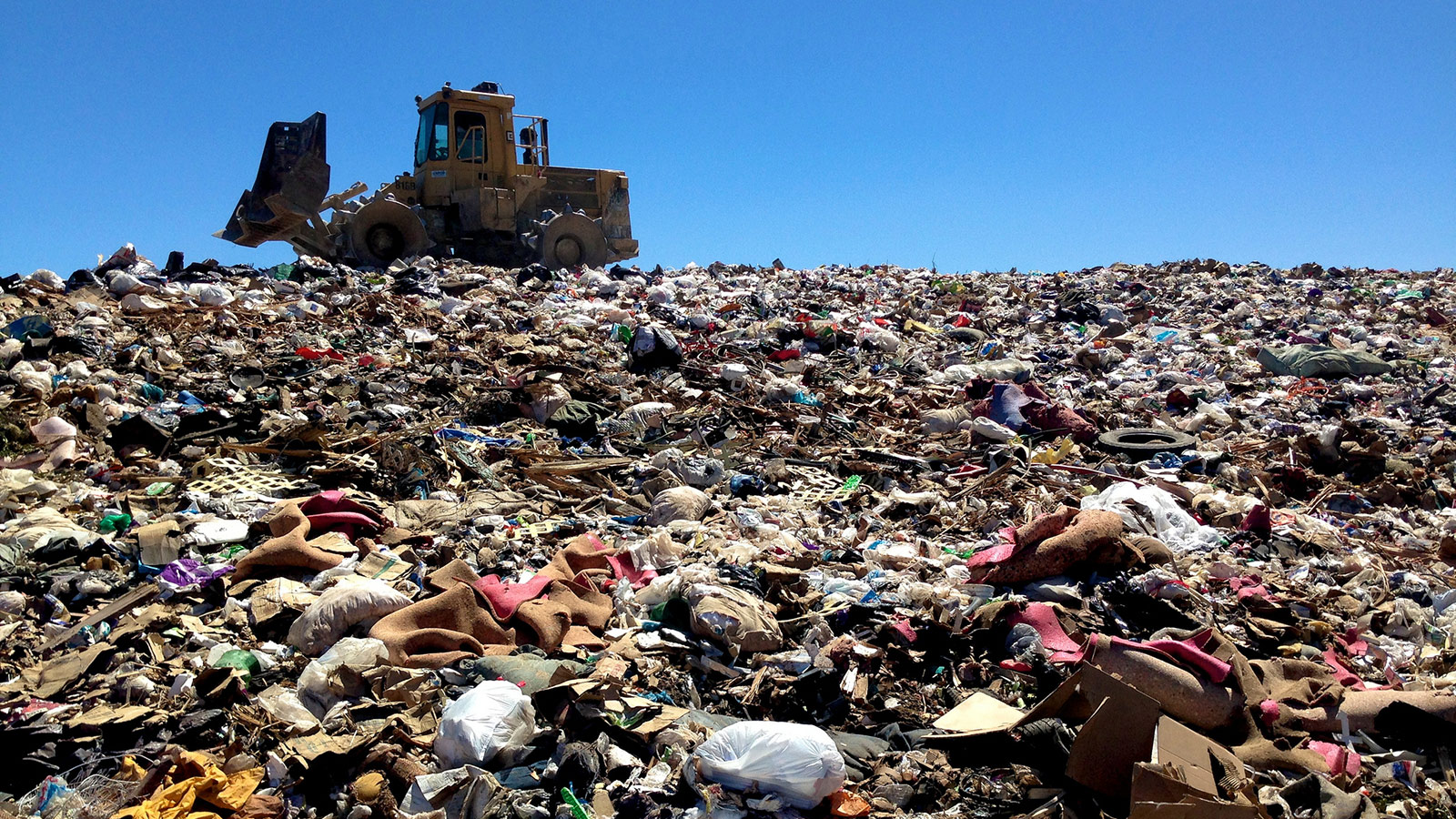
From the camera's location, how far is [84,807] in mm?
2541

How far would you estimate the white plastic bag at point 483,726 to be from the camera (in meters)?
2.72

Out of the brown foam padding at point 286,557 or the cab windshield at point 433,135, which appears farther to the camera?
the cab windshield at point 433,135

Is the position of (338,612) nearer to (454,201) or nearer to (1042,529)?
(1042,529)

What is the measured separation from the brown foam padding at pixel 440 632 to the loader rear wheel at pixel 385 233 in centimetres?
1043

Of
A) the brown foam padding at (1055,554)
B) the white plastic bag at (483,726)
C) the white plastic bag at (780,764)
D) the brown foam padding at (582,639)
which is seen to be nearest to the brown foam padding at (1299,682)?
the brown foam padding at (1055,554)

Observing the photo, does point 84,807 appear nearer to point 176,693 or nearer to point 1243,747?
point 176,693

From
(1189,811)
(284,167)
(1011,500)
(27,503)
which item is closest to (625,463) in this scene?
(1011,500)

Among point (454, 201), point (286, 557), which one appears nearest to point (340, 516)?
point (286, 557)

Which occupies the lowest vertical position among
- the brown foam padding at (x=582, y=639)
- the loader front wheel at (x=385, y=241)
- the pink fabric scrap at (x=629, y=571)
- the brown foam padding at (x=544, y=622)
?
the brown foam padding at (x=582, y=639)

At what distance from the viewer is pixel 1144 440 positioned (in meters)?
6.69

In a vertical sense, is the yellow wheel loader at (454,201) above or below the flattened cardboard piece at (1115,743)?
above

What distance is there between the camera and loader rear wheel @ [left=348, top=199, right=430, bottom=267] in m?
12.8

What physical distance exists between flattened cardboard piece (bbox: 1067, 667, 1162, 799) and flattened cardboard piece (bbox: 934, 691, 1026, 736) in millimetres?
258

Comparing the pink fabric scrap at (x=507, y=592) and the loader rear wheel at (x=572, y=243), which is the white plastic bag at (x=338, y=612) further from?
the loader rear wheel at (x=572, y=243)
